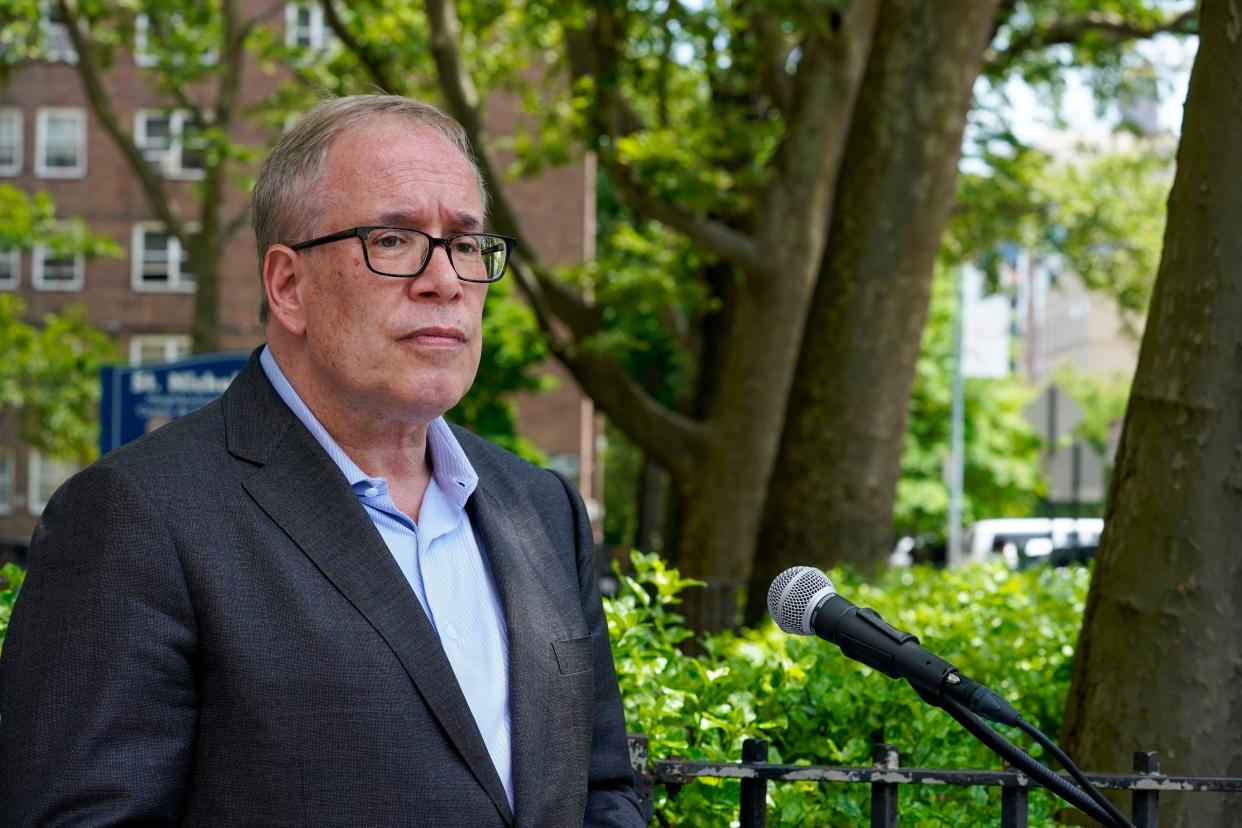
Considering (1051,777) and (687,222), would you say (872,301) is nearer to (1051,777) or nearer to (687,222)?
(687,222)

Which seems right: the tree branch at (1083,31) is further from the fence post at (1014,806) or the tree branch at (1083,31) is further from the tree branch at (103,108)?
the fence post at (1014,806)

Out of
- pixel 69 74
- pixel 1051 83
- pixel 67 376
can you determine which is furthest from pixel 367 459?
pixel 69 74

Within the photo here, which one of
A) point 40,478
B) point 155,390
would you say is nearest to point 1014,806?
point 155,390

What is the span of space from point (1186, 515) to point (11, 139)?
46187mm

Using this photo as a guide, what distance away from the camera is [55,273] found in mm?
45344

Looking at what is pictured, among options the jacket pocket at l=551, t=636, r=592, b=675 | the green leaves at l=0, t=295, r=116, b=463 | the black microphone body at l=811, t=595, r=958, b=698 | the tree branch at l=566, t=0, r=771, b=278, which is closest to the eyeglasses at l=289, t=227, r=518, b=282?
the jacket pocket at l=551, t=636, r=592, b=675

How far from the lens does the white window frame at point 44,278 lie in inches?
1770

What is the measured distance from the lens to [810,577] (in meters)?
2.50

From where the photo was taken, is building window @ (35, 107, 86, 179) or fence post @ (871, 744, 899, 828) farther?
building window @ (35, 107, 86, 179)

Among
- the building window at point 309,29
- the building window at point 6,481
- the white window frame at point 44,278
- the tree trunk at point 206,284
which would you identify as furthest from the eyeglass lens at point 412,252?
the building window at point 6,481

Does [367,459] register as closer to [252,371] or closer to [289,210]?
[252,371]

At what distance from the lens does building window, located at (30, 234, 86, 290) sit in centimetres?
4500

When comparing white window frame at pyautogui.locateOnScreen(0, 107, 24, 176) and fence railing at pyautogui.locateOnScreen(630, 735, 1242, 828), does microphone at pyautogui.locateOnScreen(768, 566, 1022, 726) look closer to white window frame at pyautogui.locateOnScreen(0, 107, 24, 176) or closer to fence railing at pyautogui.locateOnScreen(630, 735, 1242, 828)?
fence railing at pyautogui.locateOnScreen(630, 735, 1242, 828)

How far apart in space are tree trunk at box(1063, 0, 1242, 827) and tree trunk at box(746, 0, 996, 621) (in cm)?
466
